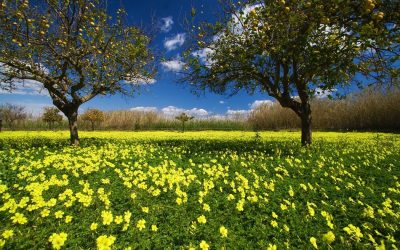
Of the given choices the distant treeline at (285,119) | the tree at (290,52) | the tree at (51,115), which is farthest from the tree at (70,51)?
the tree at (51,115)

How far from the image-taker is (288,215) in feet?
19.2

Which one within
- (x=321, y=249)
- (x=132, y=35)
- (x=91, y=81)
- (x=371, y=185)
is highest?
(x=132, y=35)

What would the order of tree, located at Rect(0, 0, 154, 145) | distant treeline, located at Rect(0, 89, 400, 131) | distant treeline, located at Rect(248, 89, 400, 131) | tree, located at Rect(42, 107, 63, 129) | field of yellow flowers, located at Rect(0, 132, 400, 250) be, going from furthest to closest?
tree, located at Rect(42, 107, 63, 129) < distant treeline, located at Rect(0, 89, 400, 131) < distant treeline, located at Rect(248, 89, 400, 131) < tree, located at Rect(0, 0, 154, 145) < field of yellow flowers, located at Rect(0, 132, 400, 250)

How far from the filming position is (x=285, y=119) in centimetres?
4338

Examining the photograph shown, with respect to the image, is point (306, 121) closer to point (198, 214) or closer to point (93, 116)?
point (198, 214)

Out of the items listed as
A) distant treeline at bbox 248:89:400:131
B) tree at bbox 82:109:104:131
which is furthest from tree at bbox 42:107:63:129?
distant treeline at bbox 248:89:400:131

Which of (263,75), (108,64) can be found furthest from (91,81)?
(263,75)

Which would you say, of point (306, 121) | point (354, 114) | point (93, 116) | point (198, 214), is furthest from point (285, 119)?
point (198, 214)

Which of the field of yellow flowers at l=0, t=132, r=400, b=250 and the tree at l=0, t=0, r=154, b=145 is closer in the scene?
the field of yellow flowers at l=0, t=132, r=400, b=250

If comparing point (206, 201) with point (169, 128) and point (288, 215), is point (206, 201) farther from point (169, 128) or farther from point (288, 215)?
point (169, 128)

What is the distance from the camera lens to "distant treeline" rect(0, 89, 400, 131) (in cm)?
3656

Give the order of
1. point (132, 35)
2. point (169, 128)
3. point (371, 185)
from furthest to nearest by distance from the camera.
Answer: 1. point (169, 128)
2. point (132, 35)
3. point (371, 185)

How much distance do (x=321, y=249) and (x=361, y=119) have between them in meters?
37.8

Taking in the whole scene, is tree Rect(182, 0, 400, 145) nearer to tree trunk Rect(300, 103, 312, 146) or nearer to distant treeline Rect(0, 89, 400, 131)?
tree trunk Rect(300, 103, 312, 146)
